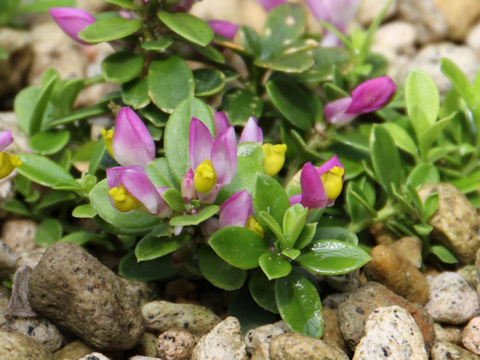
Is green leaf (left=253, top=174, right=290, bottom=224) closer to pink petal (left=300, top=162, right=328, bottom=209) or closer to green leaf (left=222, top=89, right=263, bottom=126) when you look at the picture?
pink petal (left=300, top=162, right=328, bottom=209)

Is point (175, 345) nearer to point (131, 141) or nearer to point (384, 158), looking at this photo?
point (131, 141)

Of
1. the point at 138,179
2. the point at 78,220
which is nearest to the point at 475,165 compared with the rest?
the point at 138,179

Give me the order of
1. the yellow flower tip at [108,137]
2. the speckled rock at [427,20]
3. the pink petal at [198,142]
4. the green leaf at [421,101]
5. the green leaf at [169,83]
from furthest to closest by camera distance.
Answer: the speckled rock at [427,20]
the green leaf at [421,101]
the green leaf at [169,83]
the yellow flower tip at [108,137]
the pink petal at [198,142]

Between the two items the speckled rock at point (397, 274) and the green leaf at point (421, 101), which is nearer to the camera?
the speckled rock at point (397, 274)

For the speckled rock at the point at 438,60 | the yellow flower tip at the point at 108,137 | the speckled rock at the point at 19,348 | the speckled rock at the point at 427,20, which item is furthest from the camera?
the speckled rock at the point at 427,20

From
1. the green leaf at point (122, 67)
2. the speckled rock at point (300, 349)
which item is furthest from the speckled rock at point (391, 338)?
the green leaf at point (122, 67)

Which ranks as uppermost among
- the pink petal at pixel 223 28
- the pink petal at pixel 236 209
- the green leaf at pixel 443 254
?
the pink petal at pixel 223 28

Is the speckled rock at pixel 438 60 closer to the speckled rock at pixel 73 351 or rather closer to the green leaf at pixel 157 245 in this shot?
the green leaf at pixel 157 245

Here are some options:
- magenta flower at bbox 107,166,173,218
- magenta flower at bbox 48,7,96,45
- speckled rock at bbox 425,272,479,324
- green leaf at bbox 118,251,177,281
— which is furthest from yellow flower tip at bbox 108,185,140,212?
speckled rock at bbox 425,272,479,324
